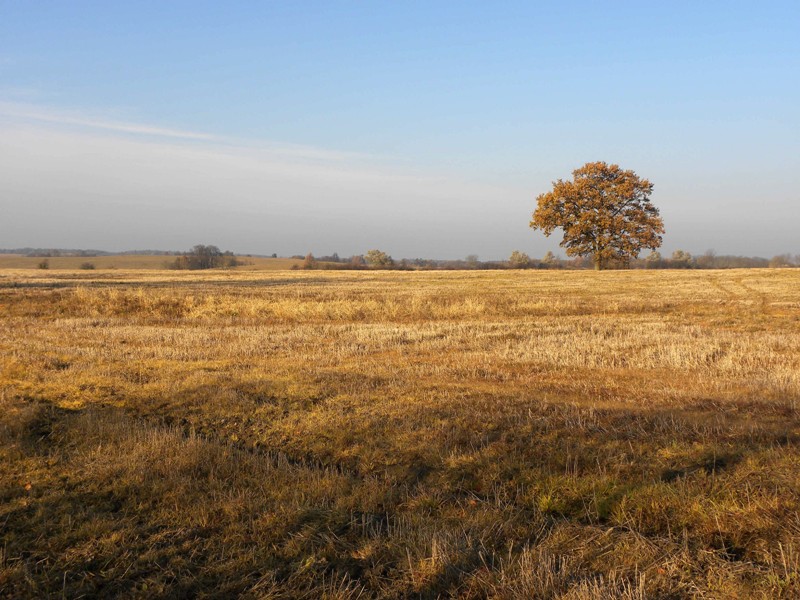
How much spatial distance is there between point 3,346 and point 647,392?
50.9ft

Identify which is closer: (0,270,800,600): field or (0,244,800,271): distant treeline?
(0,270,800,600): field

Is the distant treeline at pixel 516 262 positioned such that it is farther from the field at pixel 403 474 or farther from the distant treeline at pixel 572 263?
the field at pixel 403 474

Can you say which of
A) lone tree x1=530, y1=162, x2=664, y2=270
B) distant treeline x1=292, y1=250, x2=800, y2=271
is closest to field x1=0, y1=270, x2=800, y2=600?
lone tree x1=530, y1=162, x2=664, y2=270

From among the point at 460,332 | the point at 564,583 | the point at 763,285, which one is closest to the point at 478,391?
the point at 564,583

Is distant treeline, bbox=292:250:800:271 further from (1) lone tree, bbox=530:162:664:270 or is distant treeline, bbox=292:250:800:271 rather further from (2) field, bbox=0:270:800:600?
(2) field, bbox=0:270:800:600

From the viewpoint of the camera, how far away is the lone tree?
57438 mm

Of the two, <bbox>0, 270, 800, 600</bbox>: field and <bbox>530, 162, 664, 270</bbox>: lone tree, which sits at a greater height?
<bbox>530, 162, 664, 270</bbox>: lone tree

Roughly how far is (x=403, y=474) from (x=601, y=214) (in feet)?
185

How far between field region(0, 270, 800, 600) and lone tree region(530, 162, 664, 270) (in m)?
45.9

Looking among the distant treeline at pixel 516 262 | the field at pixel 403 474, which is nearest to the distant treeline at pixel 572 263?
the distant treeline at pixel 516 262

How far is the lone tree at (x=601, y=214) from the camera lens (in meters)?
57.4

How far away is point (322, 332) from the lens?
18484 mm

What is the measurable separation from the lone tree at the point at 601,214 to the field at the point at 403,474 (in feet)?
151

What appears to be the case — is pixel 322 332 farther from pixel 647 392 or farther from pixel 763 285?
pixel 763 285
